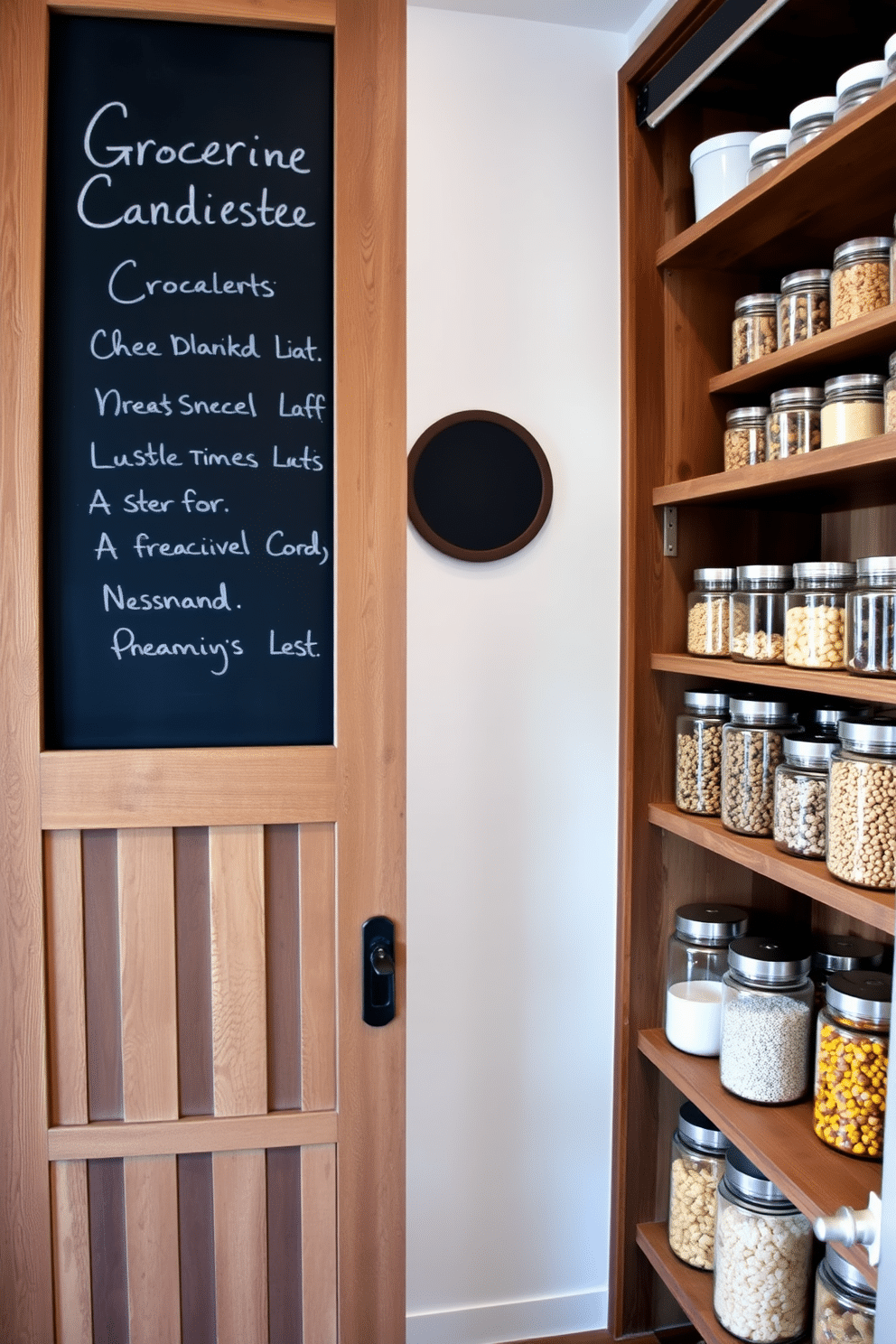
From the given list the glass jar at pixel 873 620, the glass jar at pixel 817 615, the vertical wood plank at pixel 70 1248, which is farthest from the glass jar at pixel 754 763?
the vertical wood plank at pixel 70 1248

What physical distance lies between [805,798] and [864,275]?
30.7 inches

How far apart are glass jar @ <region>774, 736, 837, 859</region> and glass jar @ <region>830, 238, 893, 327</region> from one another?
25.2 inches

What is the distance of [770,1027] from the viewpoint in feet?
5.15

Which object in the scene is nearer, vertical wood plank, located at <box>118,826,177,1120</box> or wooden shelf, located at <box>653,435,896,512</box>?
wooden shelf, located at <box>653,435,896,512</box>

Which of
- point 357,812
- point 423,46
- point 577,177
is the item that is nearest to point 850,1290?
point 357,812

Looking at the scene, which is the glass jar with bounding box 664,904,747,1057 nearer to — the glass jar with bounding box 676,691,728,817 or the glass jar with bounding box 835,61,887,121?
the glass jar with bounding box 676,691,728,817

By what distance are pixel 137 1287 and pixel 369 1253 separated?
1.15 ft

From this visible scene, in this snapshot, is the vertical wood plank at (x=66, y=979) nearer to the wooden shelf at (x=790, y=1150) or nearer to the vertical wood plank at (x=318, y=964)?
the vertical wood plank at (x=318, y=964)

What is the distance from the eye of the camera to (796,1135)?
149 cm

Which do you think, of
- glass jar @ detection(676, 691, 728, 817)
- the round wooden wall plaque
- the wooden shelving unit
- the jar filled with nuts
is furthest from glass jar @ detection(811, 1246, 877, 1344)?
the round wooden wall plaque

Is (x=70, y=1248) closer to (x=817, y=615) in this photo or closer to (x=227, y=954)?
(x=227, y=954)

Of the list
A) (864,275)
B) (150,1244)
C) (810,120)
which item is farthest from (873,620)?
(150,1244)

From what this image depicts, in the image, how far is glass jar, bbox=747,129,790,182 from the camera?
4.97 ft

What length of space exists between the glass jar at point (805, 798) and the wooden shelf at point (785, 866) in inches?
0.9
